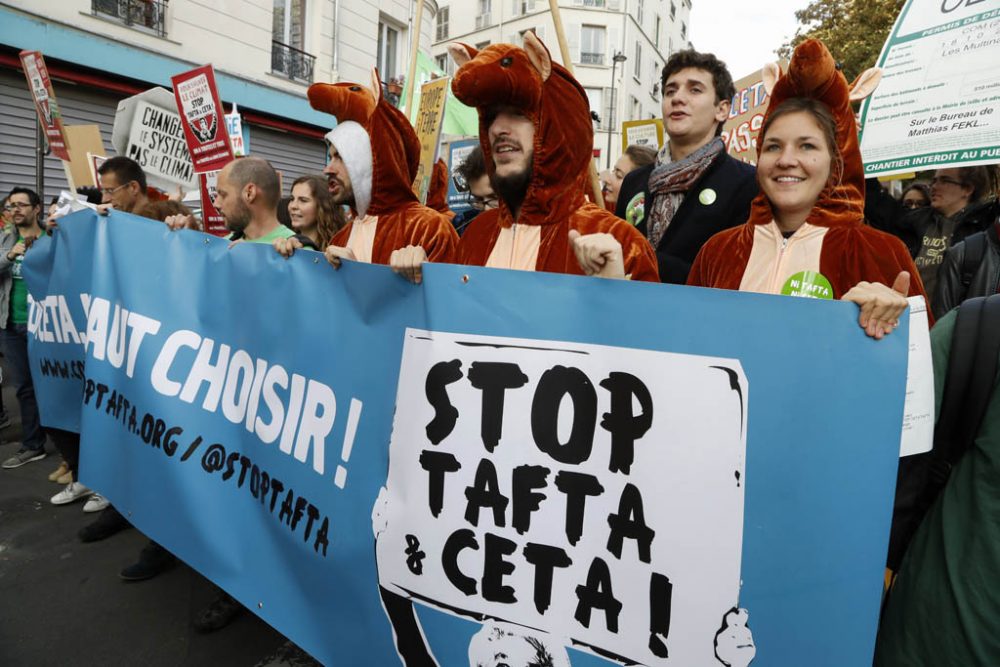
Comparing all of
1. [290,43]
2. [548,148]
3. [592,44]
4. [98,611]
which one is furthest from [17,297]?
[592,44]

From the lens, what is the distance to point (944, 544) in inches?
47.9

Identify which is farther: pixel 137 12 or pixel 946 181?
pixel 137 12

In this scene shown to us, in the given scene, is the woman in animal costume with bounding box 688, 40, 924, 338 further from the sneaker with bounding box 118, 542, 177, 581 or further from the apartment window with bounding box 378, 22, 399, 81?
the apartment window with bounding box 378, 22, 399, 81

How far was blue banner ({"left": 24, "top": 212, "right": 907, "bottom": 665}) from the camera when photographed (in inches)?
48.4

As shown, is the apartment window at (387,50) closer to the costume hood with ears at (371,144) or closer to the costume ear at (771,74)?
the costume hood with ears at (371,144)

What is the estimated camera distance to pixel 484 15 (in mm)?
34031

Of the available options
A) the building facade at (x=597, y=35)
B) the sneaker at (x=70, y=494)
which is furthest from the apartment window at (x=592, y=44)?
the sneaker at (x=70, y=494)

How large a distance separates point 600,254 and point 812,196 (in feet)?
2.45

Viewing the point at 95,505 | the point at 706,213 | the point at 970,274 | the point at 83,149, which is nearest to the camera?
the point at 706,213

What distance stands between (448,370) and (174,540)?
139 cm

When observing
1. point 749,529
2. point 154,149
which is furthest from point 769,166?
point 154,149

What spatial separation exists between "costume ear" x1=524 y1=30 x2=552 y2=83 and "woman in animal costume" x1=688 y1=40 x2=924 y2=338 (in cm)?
67

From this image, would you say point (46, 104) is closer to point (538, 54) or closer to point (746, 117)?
point (538, 54)

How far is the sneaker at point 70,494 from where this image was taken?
12.9ft
